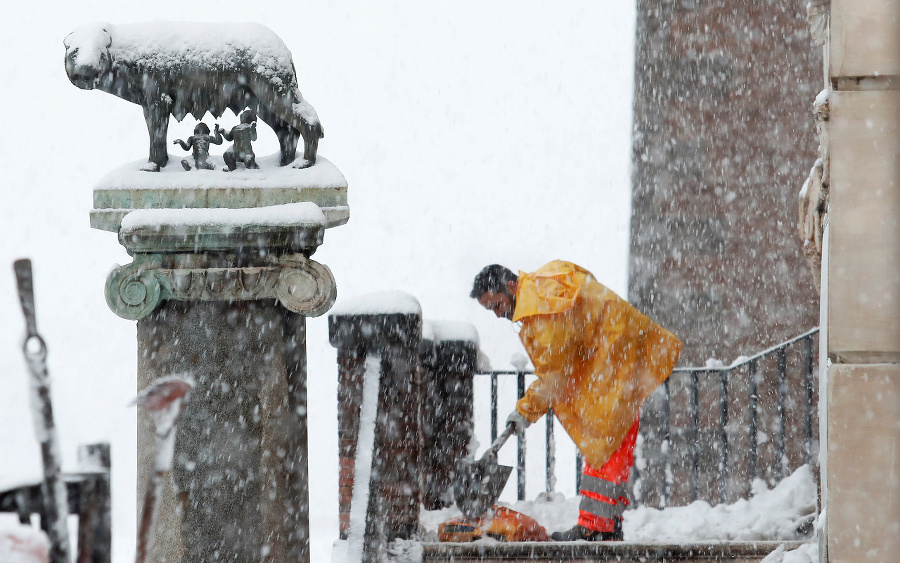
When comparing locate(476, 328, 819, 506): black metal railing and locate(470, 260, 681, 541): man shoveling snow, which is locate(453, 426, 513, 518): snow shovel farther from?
locate(476, 328, 819, 506): black metal railing

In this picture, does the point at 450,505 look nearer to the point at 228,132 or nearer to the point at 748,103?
the point at 228,132

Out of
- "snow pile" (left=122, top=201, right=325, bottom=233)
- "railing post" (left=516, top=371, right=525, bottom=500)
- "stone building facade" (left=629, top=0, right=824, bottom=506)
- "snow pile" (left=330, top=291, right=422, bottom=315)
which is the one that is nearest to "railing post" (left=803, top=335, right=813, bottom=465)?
"stone building facade" (left=629, top=0, right=824, bottom=506)

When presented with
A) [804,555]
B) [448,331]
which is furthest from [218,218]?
[448,331]

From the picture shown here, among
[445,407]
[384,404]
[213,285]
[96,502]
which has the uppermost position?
[213,285]

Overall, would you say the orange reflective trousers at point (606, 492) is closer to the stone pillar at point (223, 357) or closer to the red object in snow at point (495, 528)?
the red object in snow at point (495, 528)

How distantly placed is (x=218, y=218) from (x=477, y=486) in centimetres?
272

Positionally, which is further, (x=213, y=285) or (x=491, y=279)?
(x=491, y=279)

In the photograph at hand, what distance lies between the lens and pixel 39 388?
125cm

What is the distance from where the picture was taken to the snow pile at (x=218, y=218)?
331 centimetres

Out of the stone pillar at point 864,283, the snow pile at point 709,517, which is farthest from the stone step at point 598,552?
the stone pillar at point 864,283

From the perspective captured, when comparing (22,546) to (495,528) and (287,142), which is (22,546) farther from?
(495,528)

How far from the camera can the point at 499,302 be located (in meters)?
5.82

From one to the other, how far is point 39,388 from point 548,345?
4.35 metres

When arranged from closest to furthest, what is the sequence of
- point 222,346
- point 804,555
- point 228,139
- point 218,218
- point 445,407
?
1. point 218,218
2. point 222,346
3. point 228,139
4. point 804,555
5. point 445,407
